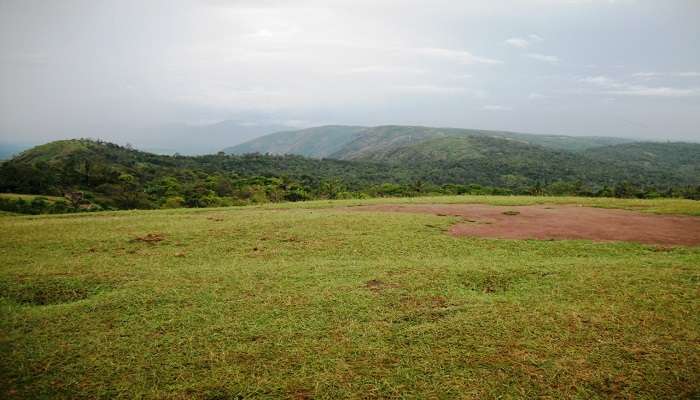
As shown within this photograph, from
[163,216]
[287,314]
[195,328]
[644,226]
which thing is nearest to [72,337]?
[195,328]

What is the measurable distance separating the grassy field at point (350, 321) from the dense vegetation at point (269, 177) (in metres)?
25.6

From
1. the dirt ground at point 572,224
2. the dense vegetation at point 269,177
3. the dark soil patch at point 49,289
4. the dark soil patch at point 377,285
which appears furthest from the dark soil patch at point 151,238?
the dense vegetation at point 269,177

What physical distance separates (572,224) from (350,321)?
12.1 metres

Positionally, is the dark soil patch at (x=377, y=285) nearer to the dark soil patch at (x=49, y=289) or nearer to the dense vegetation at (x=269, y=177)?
the dark soil patch at (x=49, y=289)

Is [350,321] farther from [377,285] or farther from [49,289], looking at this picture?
[49,289]

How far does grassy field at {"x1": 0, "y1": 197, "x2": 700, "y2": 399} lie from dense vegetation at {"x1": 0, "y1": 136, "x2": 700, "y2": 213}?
2558 centimetres

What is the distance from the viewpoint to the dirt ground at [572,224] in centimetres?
1312

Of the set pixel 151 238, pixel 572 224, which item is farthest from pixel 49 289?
pixel 572 224

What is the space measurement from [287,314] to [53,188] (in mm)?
45420

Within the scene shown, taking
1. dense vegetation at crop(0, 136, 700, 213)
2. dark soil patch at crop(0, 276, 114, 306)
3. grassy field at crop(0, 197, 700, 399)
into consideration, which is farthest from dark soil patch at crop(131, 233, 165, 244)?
dense vegetation at crop(0, 136, 700, 213)

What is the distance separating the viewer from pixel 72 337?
21.2ft

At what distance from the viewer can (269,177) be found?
2709 inches

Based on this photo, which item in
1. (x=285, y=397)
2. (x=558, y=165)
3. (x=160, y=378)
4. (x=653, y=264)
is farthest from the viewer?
(x=558, y=165)

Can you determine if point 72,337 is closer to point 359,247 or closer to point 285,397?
point 285,397
